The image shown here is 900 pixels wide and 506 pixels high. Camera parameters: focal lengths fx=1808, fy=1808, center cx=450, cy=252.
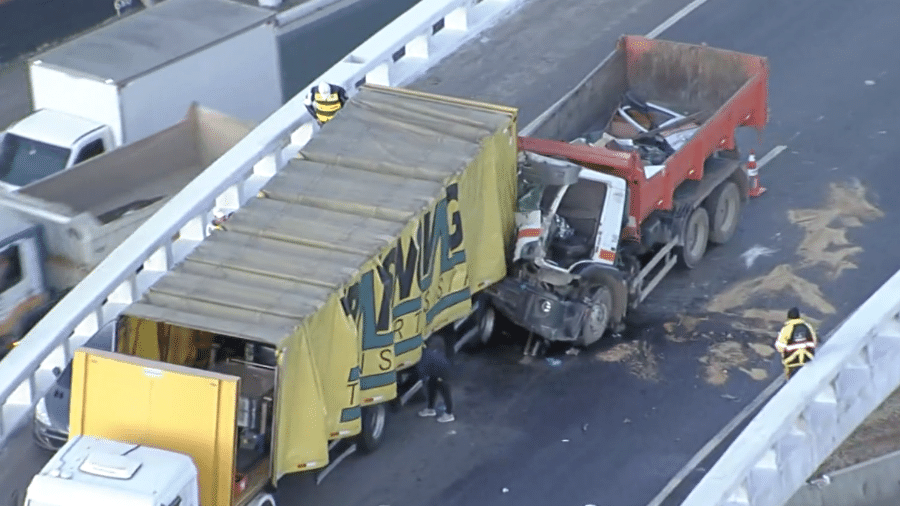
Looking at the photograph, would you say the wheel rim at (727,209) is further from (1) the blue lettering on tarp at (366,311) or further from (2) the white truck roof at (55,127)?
(2) the white truck roof at (55,127)

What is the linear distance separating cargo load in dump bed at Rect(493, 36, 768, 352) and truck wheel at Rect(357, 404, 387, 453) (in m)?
2.22

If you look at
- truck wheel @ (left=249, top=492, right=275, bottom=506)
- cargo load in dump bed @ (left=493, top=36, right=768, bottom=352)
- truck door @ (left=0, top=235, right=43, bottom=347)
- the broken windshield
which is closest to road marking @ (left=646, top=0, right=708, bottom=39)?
cargo load in dump bed @ (left=493, top=36, right=768, bottom=352)

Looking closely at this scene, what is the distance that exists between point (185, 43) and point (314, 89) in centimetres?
419

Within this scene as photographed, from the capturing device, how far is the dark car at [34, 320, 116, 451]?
779 inches

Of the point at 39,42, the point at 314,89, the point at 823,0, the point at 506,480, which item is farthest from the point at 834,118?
the point at 39,42

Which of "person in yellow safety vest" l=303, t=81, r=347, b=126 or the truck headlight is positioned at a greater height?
"person in yellow safety vest" l=303, t=81, r=347, b=126

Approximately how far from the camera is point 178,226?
71.3ft

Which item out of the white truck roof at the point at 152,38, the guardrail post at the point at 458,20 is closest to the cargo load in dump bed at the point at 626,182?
the guardrail post at the point at 458,20

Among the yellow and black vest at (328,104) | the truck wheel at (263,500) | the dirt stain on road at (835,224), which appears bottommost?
the dirt stain on road at (835,224)

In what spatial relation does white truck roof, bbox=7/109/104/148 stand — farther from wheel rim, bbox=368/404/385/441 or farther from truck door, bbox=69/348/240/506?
truck door, bbox=69/348/240/506

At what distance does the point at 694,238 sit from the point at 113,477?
931 centimetres

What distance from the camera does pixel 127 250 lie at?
21359mm

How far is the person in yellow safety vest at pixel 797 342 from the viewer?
18703 millimetres

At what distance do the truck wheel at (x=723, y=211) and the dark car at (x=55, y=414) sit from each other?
7.96 m
